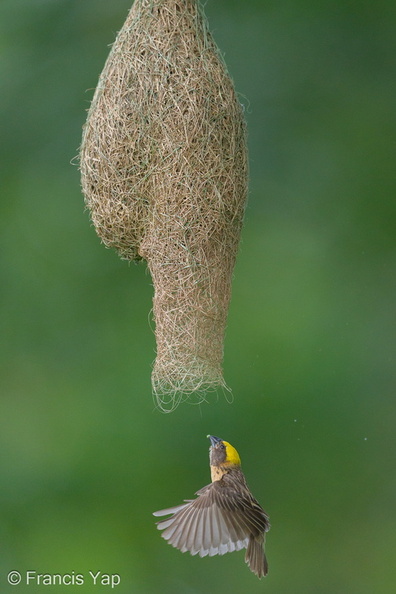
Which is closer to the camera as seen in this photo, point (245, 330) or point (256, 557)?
point (256, 557)

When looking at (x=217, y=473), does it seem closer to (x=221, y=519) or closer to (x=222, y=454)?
(x=222, y=454)

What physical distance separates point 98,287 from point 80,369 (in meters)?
0.38

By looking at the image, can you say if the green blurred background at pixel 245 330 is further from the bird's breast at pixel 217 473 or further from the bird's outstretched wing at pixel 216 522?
the bird's outstretched wing at pixel 216 522

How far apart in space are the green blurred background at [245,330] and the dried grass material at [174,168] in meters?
1.64

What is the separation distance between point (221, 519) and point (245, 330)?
6.01 ft

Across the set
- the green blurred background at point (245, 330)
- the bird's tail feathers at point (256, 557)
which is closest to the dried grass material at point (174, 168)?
the bird's tail feathers at point (256, 557)

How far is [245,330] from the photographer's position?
4.01 metres

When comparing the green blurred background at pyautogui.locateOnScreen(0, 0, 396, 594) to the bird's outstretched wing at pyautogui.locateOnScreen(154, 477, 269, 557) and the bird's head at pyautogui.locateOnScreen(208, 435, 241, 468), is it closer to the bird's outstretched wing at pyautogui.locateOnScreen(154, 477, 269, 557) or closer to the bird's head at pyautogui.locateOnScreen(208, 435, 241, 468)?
the bird's head at pyautogui.locateOnScreen(208, 435, 241, 468)

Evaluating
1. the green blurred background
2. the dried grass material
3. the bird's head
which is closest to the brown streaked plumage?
the bird's head

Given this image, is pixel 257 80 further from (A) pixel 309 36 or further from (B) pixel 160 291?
(B) pixel 160 291

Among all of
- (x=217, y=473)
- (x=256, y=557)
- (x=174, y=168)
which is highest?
(x=174, y=168)

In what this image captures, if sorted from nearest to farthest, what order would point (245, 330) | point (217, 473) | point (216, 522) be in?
1. point (216, 522)
2. point (217, 473)
3. point (245, 330)

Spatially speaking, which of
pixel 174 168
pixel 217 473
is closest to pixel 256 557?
pixel 217 473

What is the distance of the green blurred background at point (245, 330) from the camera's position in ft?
13.0
